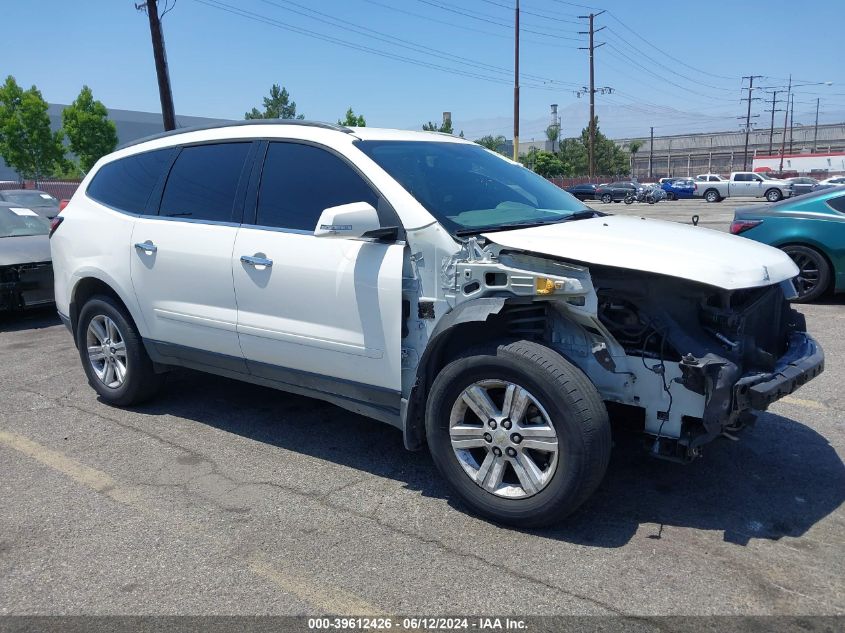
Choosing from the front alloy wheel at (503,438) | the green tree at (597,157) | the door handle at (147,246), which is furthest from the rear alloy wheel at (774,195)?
the front alloy wheel at (503,438)

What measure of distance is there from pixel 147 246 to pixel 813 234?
724 centimetres

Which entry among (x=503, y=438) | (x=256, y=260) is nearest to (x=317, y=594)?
(x=503, y=438)

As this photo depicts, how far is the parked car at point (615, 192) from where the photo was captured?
4928 cm

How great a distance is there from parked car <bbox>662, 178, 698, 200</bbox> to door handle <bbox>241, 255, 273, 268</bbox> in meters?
50.9

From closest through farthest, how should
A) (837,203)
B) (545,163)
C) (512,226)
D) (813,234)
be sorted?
(512,226) → (813,234) → (837,203) → (545,163)

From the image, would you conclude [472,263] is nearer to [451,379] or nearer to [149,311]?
[451,379]

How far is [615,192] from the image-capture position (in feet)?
164

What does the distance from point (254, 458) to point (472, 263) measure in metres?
1.93

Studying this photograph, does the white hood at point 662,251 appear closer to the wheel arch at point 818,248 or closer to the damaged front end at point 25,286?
the wheel arch at point 818,248

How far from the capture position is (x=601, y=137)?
88.1 m

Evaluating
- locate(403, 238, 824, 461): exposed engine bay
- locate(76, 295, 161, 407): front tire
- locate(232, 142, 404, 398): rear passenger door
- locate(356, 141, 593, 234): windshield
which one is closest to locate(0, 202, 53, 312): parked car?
locate(76, 295, 161, 407): front tire

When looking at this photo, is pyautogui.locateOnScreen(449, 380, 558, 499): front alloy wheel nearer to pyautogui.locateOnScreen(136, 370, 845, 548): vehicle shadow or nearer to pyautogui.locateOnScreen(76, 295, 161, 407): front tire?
pyautogui.locateOnScreen(136, 370, 845, 548): vehicle shadow

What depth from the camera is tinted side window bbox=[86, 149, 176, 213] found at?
4984mm

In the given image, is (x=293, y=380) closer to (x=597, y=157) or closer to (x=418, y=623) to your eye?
(x=418, y=623)
